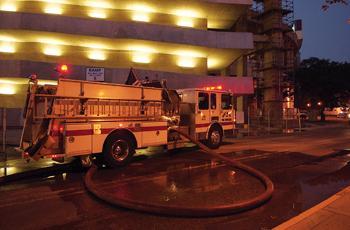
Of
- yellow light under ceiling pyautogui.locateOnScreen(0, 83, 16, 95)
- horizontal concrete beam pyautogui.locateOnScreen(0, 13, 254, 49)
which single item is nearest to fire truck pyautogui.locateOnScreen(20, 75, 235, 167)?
horizontal concrete beam pyautogui.locateOnScreen(0, 13, 254, 49)

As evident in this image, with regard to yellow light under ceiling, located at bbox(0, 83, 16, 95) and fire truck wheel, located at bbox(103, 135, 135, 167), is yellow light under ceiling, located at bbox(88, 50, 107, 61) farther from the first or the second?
fire truck wheel, located at bbox(103, 135, 135, 167)

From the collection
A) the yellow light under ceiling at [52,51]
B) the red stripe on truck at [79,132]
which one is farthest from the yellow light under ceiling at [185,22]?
the red stripe on truck at [79,132]

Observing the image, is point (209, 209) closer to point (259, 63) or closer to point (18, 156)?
point (18, 156)

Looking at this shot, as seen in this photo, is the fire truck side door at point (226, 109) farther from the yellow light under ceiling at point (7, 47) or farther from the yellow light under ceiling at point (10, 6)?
the yellow light under ceiling at point (10, 6)

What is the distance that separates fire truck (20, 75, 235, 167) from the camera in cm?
928

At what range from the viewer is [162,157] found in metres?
12.9

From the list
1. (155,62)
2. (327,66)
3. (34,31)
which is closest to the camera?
(34,31)

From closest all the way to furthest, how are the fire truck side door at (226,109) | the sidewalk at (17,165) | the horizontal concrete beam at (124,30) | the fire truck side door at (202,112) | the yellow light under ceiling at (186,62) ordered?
the sidewalk at (17,165), the fire truck side door at (202,112), the fire truck side door at (226,109), the horizontal concrete beam at (124,30), the yellow light under ceiling at (186,62)

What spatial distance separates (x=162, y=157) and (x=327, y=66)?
47.8 meters

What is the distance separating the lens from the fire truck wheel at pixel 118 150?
A: 1030cm

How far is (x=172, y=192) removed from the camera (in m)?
7.47

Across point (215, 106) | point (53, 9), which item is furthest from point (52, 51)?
point (215, 106)

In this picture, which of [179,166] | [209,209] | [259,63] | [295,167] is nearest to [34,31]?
[179,166]

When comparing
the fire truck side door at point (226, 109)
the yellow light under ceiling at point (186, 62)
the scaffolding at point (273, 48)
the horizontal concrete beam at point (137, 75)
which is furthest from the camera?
the scaffolding at point (273, 48)
